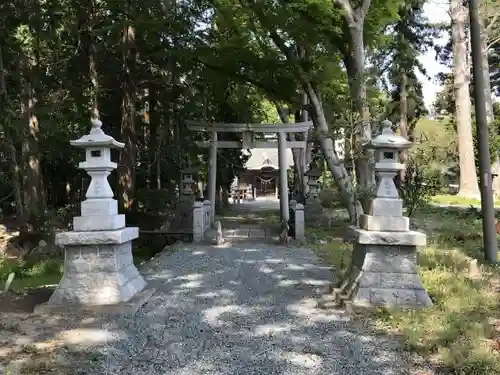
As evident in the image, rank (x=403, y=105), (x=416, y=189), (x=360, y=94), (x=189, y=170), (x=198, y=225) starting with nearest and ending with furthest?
(x=360, y=94) < (x=416, y=189) < (x=198, y=225) < (x=189, y=170) < (x=403, y=105)

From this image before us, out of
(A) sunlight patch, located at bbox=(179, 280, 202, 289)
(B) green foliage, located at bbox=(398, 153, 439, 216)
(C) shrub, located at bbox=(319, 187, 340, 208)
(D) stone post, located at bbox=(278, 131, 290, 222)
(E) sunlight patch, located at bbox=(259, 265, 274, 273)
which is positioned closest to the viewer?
(A) sunlight patch, located at bbox=(179, 280, 202, 289)

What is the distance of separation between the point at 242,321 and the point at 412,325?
Answer: 5.77 ft

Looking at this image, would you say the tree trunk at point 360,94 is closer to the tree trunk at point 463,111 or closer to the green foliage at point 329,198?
the green foliage at point 329,198

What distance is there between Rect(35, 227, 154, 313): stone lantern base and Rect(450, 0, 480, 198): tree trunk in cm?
2043

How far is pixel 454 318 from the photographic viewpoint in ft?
15.9

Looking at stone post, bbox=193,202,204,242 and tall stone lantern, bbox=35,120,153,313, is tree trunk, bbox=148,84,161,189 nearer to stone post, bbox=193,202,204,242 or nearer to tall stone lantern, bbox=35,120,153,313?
stone post, bbox=193,202,204,242

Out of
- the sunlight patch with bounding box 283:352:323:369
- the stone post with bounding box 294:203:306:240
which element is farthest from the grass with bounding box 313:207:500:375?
the stone post with bounding box 294:203:306:240

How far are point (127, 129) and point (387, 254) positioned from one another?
9161 mm

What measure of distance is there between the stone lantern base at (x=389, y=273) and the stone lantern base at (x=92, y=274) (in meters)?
2.71

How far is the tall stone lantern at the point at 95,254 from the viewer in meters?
5.84

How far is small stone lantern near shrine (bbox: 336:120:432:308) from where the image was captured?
5680 millimetres

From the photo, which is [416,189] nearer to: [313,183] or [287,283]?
[287,283]

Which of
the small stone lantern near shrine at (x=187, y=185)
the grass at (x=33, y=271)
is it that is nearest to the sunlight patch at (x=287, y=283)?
the grass at (x=33, y=271)

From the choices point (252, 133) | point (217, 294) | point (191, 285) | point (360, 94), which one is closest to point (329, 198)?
point (252, 133)
